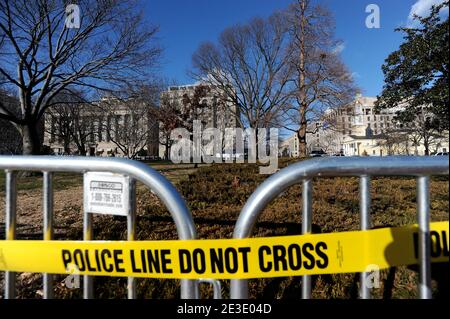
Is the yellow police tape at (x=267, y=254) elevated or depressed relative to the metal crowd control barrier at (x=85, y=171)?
depressed

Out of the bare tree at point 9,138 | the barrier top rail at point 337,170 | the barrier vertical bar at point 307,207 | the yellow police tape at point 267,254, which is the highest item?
the bare tree at point 9,138

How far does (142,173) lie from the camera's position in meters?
1.64

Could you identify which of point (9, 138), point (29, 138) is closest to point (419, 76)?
point (29, 138)

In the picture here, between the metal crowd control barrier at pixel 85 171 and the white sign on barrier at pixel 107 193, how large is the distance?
0.12 feet

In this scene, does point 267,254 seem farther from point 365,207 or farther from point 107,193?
point 107,193

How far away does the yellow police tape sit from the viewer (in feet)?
5.14

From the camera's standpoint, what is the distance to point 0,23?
39.2 ft

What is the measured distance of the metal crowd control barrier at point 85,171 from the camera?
64.6 inches

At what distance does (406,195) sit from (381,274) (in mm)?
3892

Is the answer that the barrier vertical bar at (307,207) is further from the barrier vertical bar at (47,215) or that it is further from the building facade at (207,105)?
the building facade at (207,105)

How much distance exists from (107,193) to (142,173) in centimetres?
28

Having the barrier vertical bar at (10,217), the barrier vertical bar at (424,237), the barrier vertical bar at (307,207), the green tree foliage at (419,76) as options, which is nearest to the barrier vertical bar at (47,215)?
the barrier vertical bar at (10,217)
